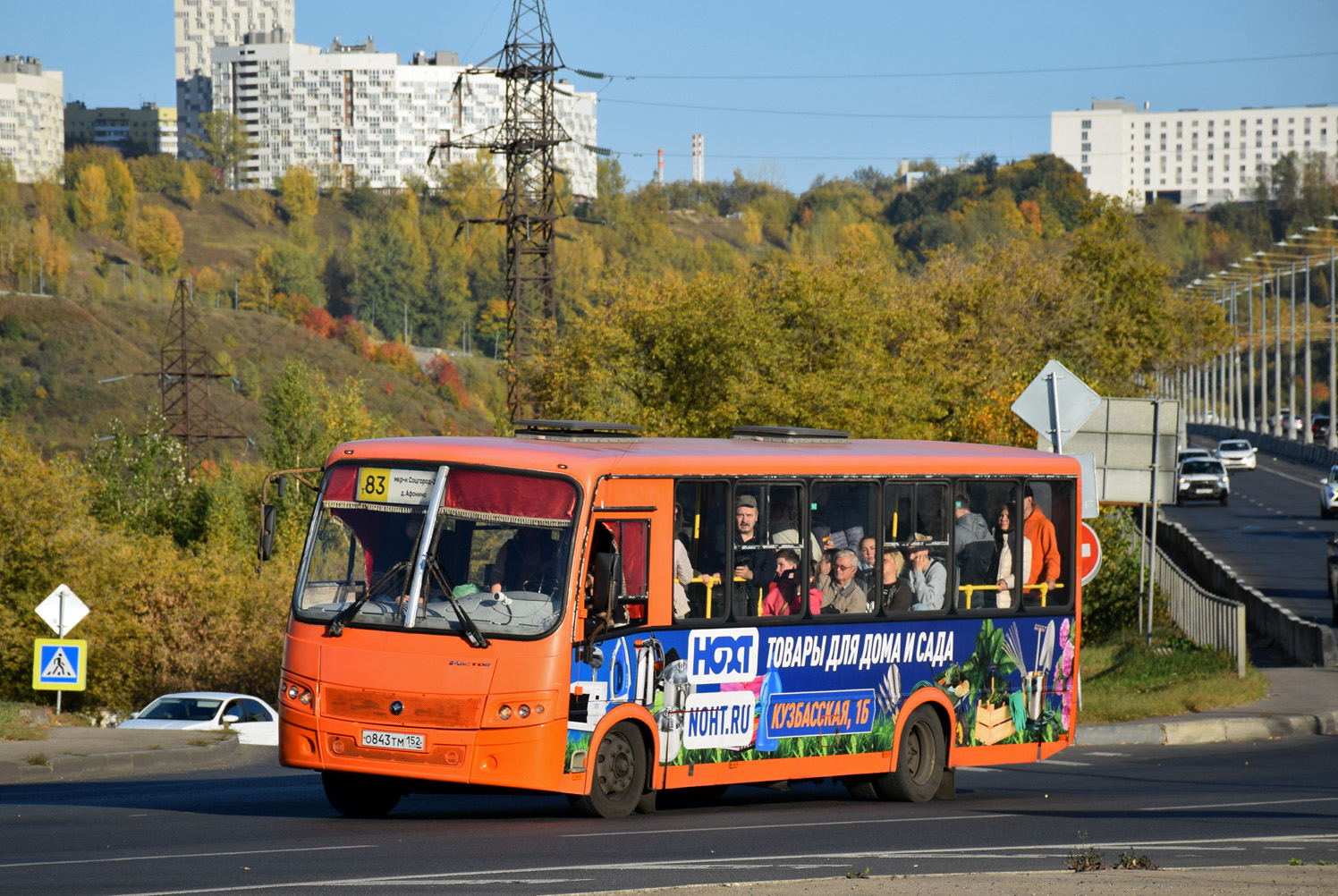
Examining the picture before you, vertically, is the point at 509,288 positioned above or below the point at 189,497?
above

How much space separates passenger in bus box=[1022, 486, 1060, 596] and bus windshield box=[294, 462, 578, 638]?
16.2 feet

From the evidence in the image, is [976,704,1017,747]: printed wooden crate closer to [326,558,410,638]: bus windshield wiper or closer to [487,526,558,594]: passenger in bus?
[487,526,558,594]: passenger in bus

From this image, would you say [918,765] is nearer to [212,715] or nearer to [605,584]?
[605,584]

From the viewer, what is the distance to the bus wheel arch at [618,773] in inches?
449

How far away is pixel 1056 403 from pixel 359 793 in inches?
379

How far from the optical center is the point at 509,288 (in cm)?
5850

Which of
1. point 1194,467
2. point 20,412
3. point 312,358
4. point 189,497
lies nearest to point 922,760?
point 1194,467

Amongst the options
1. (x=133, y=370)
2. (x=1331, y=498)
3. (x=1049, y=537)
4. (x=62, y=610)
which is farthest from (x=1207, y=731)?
(x=133, y=370)

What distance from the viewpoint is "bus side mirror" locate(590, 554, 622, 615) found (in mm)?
10766

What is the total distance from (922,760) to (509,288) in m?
46.1

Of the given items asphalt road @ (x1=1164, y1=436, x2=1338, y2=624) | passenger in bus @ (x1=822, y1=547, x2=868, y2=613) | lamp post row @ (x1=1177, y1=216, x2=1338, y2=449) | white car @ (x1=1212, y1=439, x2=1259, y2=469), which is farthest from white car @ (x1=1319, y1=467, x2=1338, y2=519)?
passenger in bus @ (x1=822, y1=547, x2=868, y2=613)

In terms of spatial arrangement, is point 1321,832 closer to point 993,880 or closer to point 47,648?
point 993,880

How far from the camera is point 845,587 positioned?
13016 mm

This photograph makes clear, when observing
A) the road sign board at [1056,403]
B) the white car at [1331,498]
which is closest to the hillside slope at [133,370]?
the white car at [1331,498]
